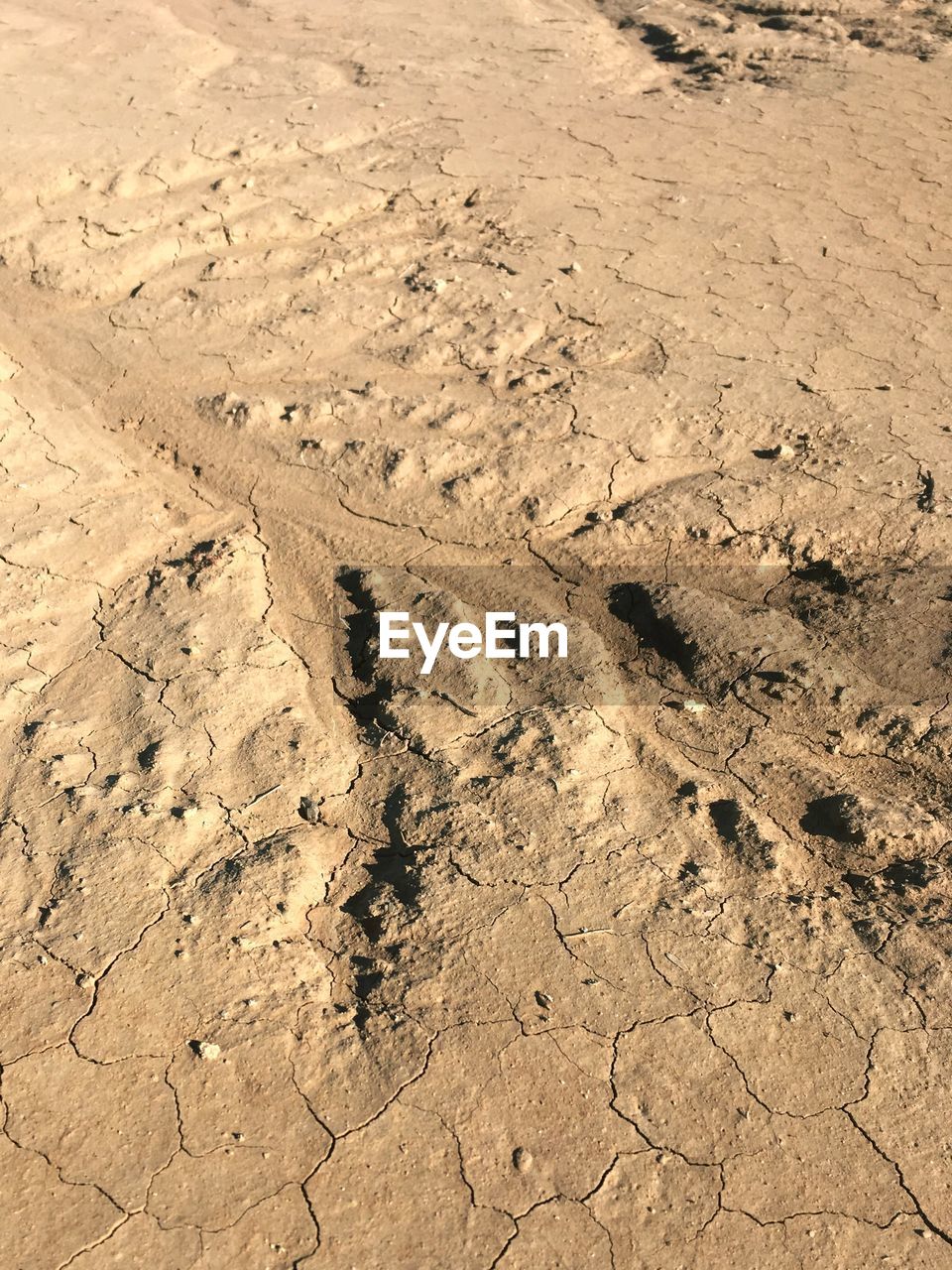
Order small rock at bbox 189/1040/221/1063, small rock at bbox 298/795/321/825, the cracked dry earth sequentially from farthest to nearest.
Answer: small rock at bbox 298/795/321/825, small rock at bbox 189/1040/221/1063, the cracked dry earth

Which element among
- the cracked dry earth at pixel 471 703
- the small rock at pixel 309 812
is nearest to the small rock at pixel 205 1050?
the cracked dry earth at pixel 471 703

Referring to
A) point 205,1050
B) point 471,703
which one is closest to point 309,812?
point 471,703

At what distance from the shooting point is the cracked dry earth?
249 centimetres

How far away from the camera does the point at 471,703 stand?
3600 mm

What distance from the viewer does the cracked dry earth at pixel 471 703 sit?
8.16ft

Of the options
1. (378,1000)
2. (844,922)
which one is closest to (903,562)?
(844,922)

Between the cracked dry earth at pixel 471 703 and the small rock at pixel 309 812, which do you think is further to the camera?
the small rock at pixel 309 812

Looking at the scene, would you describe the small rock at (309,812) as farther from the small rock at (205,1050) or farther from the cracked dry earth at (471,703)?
the small rock at (205,1050)

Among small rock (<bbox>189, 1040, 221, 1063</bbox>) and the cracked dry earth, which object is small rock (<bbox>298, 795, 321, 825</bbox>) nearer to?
the cracked dry earth

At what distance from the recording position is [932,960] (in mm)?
2799

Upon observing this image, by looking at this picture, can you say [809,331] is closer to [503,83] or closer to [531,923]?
[531,923]

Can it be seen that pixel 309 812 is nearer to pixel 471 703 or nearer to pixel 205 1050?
pixel 471 703

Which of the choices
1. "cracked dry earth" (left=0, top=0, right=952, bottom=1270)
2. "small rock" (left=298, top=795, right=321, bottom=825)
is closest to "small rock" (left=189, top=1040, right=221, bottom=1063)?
"cracked dry earth" (left=0, top=0, right=952, bottom=1270)

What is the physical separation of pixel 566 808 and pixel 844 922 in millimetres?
874
